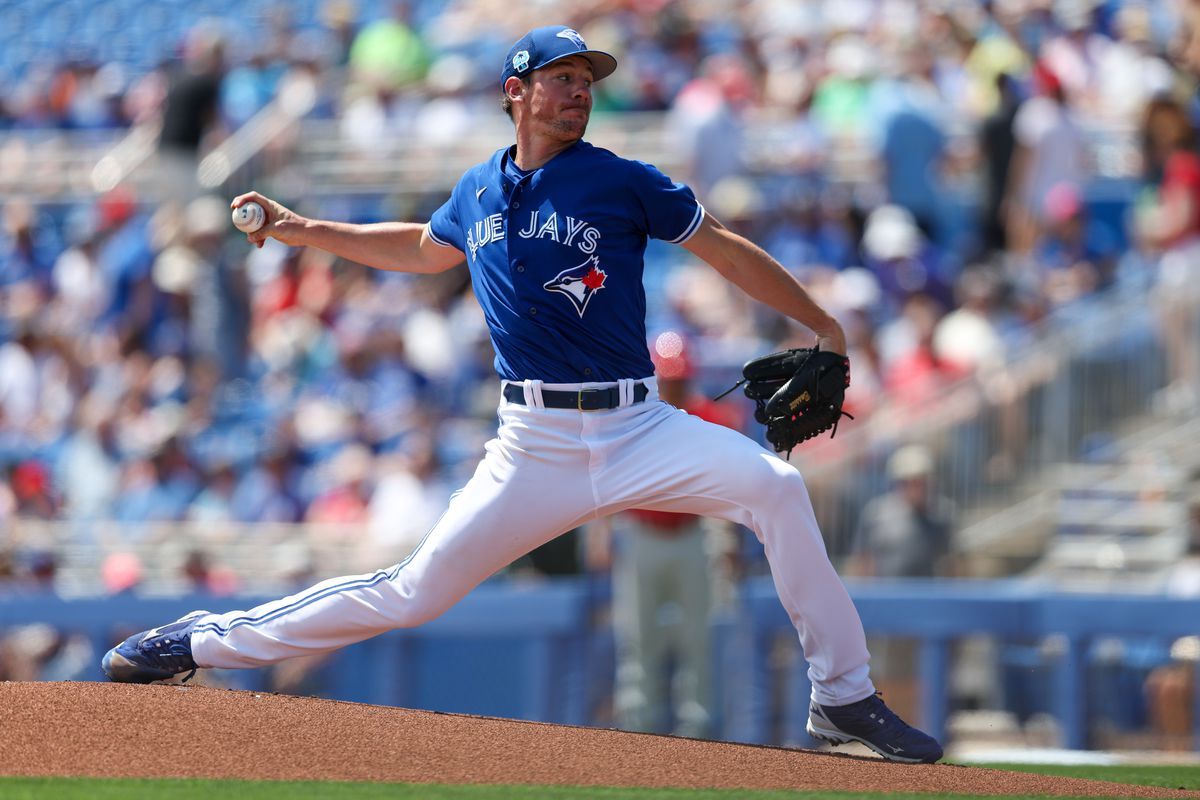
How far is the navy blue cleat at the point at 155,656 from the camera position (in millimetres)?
6465

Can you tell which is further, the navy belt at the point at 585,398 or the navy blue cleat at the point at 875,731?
the navy blue cleat at the point at 875,731

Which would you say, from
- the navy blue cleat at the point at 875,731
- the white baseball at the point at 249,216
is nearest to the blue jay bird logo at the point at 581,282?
the white baseball at the point at 249,216

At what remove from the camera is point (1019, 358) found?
11.5 metres

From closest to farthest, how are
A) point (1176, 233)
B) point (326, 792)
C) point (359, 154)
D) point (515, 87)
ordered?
point (326, 792) < point (515, 87) < point (1176, 233) < point (359, 154)

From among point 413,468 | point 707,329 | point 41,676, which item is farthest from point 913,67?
point 41,676

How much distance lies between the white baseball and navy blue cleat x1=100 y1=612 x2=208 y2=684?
1.30 metres

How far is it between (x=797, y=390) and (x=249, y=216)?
6.12ft

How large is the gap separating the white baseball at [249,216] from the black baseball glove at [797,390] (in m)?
1.65

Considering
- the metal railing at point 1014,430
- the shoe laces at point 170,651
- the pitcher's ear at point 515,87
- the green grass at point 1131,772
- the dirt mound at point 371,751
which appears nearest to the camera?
the dirt mound at point 371,751

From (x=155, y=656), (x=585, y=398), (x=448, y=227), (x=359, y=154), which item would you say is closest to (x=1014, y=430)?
→ (x=448, y=227)

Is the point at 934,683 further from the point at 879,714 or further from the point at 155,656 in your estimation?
the point at 155,656

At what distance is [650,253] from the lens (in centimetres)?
1514

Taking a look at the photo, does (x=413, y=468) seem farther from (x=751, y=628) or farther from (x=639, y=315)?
(x=639, y=315)

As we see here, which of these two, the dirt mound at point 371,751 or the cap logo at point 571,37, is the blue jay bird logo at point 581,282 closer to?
the cap logo at point 571,37
